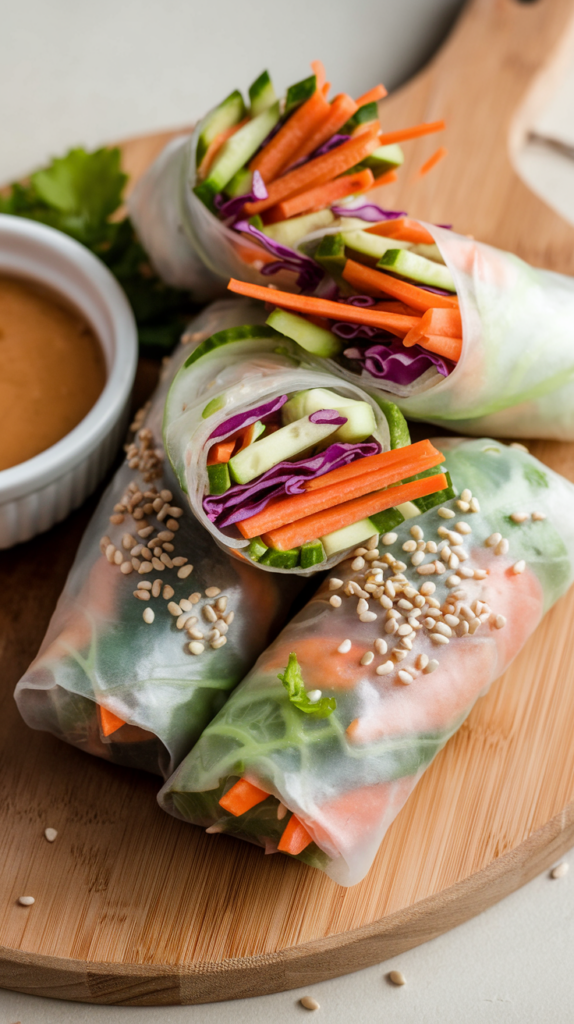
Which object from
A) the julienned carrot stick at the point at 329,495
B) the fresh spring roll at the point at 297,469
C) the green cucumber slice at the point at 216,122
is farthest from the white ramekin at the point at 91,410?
the julienned carrot stick at the point at 329,495

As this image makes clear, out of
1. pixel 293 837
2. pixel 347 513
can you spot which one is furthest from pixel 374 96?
pixel 293 837

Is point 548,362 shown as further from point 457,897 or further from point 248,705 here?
point 457,897

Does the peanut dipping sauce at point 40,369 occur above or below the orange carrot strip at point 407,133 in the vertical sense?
below

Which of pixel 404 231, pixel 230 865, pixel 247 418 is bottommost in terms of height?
pixel 230 865

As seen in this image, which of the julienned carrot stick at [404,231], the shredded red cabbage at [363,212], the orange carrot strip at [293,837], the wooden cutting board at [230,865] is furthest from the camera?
the shredded red cabbage at [363,212]

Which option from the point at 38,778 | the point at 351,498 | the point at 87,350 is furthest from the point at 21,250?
the point at 38,778

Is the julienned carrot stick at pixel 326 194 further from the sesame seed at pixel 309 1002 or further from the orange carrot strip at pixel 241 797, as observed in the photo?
the sesame seed at pixel 309 1002

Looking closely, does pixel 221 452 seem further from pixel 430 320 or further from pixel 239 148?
pixel 239 148

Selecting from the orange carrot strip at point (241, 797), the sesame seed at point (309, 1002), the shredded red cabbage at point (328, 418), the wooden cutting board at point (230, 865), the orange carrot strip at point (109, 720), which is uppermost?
the shredded red cabbage at point (328, 418)
